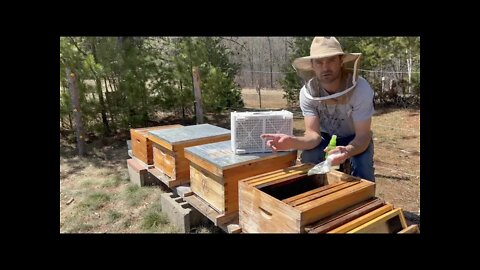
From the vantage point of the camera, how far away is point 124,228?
308 cm

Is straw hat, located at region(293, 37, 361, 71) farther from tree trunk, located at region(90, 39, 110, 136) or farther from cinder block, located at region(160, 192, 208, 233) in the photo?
tree trunk, located at region(90, 39, 110, 136)

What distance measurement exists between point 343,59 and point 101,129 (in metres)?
Answer: 5.32

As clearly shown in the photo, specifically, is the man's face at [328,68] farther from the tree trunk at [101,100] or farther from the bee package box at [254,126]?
the tree trunk at [101,100]

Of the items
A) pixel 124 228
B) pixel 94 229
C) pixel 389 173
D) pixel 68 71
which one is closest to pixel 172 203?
pixel 124 228

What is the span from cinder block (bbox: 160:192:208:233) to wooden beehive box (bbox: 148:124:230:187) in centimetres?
17

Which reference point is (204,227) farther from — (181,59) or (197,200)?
(181,59)

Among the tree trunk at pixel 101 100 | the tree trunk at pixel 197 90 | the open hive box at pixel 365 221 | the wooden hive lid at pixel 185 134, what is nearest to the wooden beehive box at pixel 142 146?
the wooden hive lid at pixel 185 134

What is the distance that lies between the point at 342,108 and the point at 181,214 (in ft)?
4.89

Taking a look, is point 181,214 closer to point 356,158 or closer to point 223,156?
point 223,156

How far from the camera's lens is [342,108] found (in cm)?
230

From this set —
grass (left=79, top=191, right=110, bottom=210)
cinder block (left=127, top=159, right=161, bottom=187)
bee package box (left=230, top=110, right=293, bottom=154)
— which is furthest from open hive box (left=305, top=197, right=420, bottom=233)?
grass (left=79, top=191, right=110, bottom=210)

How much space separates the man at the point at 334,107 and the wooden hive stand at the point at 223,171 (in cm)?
18

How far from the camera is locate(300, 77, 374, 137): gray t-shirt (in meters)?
2.18

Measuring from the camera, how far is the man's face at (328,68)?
2.23 meters
